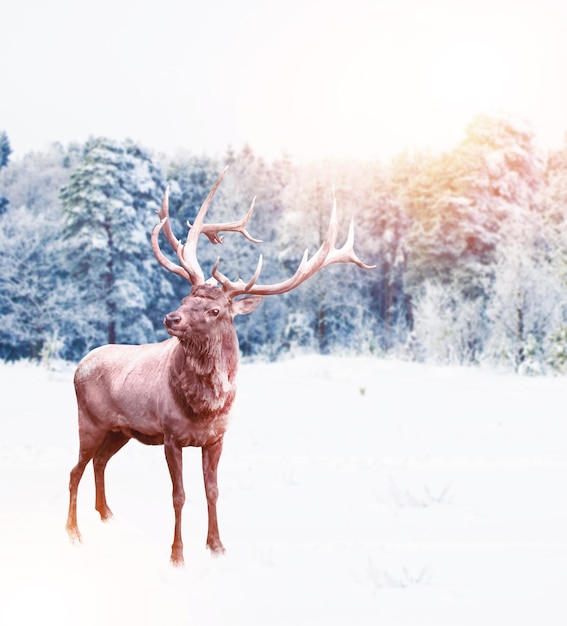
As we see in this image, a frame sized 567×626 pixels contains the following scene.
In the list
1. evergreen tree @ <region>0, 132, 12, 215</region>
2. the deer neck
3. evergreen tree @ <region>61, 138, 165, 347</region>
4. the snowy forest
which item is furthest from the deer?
evergreen tree @ <region>0, 132, 12, 215</region>

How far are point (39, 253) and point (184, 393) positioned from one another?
2445cm

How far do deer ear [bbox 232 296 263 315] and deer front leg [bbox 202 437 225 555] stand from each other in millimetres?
775

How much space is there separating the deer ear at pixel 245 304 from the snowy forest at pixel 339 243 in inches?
634

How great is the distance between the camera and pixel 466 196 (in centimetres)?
3152

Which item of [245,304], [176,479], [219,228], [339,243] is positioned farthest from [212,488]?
[339,243]

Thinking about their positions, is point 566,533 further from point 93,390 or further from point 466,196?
point 466,196

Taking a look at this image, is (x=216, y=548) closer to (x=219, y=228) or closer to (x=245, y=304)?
(x=245, y=304)

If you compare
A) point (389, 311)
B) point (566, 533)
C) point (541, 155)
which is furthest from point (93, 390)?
point (541, 155)

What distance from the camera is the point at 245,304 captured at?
472cm

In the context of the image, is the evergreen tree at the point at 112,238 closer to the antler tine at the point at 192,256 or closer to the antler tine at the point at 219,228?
the antler tine at the point at 219,228

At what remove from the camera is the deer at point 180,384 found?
15.0 feet

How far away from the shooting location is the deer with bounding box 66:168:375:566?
4.56 meters

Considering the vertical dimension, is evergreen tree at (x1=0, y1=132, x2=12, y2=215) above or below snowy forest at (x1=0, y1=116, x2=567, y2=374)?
above

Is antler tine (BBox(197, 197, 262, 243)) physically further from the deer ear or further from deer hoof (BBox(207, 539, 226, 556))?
deer hoof (BBox(207, 539, 226, 556))
